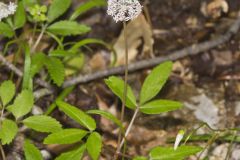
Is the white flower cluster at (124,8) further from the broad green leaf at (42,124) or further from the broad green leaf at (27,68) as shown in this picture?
the broad green leaf at (27,68)

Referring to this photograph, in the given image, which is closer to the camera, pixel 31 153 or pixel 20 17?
pixel 31 153

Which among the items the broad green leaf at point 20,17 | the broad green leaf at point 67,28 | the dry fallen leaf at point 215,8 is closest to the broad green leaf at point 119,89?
the broad green leaf at point 67,28

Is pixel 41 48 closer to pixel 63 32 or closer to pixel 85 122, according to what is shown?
pixel 63 32

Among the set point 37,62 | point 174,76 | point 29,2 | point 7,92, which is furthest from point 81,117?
point 174,76

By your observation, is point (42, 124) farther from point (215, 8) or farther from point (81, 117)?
point (215, 8)

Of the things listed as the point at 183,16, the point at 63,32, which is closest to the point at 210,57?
the point at 183,16

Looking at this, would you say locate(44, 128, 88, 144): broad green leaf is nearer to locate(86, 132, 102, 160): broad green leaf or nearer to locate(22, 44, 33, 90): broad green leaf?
locate(86, 132, 102, 160): broad green leaf

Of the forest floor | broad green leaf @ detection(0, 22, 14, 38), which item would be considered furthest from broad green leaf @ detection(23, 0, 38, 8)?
the forest floor
